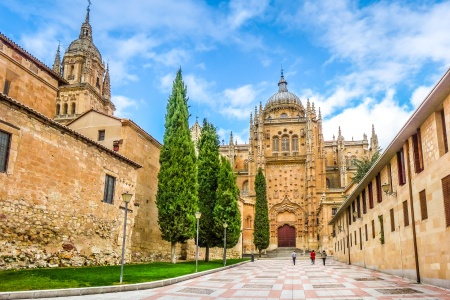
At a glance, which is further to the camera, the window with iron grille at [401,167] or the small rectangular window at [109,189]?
the small rectangular window at [109,189]

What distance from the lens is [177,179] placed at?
70.0 feet

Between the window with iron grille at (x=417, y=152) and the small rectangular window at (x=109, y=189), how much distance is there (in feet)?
44.0

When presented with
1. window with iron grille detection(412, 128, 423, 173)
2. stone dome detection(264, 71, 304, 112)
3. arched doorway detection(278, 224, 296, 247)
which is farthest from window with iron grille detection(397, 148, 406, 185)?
stone dome detection(264, 71, 304, 112)

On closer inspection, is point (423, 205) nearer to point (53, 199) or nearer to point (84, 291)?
point (84, 291)

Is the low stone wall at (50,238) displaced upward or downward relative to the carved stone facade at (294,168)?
downward

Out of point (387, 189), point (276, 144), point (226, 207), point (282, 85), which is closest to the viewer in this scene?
point (387, 189)

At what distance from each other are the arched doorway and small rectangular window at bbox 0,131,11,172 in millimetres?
48012

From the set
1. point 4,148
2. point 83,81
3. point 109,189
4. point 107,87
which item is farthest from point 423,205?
point 107,87

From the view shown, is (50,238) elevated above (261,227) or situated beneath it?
situated beneath

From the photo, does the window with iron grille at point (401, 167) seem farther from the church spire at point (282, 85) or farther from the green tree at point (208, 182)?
the church spire at point (282, 85)

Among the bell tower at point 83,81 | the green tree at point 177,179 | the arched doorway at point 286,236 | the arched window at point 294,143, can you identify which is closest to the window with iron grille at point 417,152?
the green tree at point 177,179

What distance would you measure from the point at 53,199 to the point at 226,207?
1426 centimetres

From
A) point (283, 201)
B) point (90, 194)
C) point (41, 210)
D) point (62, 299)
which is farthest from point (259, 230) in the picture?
point (62, 299)

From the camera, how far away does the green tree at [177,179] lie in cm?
2073
